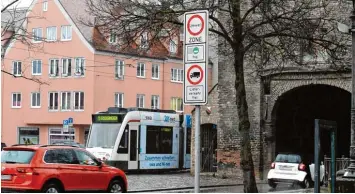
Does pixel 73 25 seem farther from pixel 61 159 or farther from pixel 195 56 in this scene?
pixel 195 56

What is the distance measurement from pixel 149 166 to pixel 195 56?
25504 mm

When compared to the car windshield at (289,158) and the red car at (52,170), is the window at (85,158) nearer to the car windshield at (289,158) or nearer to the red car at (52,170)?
the red car at (52,170)

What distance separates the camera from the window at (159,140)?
33.9 m

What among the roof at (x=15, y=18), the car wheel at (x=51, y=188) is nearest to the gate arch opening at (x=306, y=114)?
the roof at (x=15, y=18)

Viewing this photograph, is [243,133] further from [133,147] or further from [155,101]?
[155,101]

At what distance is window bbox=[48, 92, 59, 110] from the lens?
196 ft

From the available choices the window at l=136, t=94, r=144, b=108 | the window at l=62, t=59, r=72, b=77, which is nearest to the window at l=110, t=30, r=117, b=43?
the window at l=62, t=59, r=72, b=77

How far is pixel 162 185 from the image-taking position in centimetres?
2605

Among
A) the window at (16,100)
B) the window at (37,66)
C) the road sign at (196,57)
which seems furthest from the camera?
the window at (16,100)

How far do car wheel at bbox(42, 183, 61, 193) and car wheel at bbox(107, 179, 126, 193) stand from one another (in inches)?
80.7

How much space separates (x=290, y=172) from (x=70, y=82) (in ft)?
118

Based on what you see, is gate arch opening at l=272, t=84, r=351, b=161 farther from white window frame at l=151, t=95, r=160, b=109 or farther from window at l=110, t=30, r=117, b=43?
white window frame at l=151, t=95, r=160, b=109

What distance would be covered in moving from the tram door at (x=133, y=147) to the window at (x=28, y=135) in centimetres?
2974

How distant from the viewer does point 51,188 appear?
16828mm
